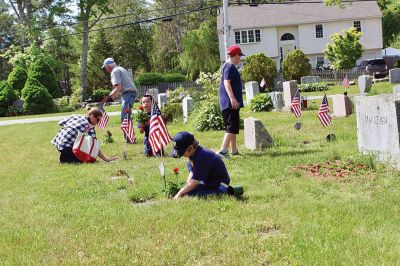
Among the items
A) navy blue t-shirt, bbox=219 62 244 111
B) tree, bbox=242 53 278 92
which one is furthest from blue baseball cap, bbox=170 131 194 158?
tree, bbox=242 53 278 92

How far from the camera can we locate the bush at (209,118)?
13539 millimetres

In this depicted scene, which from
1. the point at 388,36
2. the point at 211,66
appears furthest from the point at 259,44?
the point at 388,36

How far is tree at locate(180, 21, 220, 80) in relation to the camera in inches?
1836

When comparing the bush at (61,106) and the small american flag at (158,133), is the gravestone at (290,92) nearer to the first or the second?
the small american flag at (158,133)

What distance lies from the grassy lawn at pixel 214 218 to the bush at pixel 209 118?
5030mm

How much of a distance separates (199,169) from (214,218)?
2.93 feet

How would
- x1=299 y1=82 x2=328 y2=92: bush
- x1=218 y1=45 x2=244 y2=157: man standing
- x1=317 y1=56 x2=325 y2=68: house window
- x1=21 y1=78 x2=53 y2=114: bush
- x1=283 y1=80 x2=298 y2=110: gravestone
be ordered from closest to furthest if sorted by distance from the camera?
x1=218 y1=45 x2=244 y2=157: man standing
x1=283 y1=80 x2=298 y2=110: gravestone
x1=299 y1=82 x2=328 y2=92: bush
x1=21 y1=78 x2=53 y2=114: bush
x1=317 y1=56 x2=325 y2=68: house window

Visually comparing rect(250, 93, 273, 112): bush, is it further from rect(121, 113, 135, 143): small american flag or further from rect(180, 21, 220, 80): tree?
rect(180, 21, 220, 80): tree

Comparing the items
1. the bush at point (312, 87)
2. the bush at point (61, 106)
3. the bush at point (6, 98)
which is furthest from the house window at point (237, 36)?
the bush at point (6, 98)

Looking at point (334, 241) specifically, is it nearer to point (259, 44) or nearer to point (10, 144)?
point (10, 144)

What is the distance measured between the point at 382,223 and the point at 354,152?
343cm

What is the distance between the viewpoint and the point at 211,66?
1885 inches

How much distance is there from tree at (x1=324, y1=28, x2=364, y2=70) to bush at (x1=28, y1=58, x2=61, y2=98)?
20.3 m

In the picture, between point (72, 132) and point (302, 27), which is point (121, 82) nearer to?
point (72, 132)
